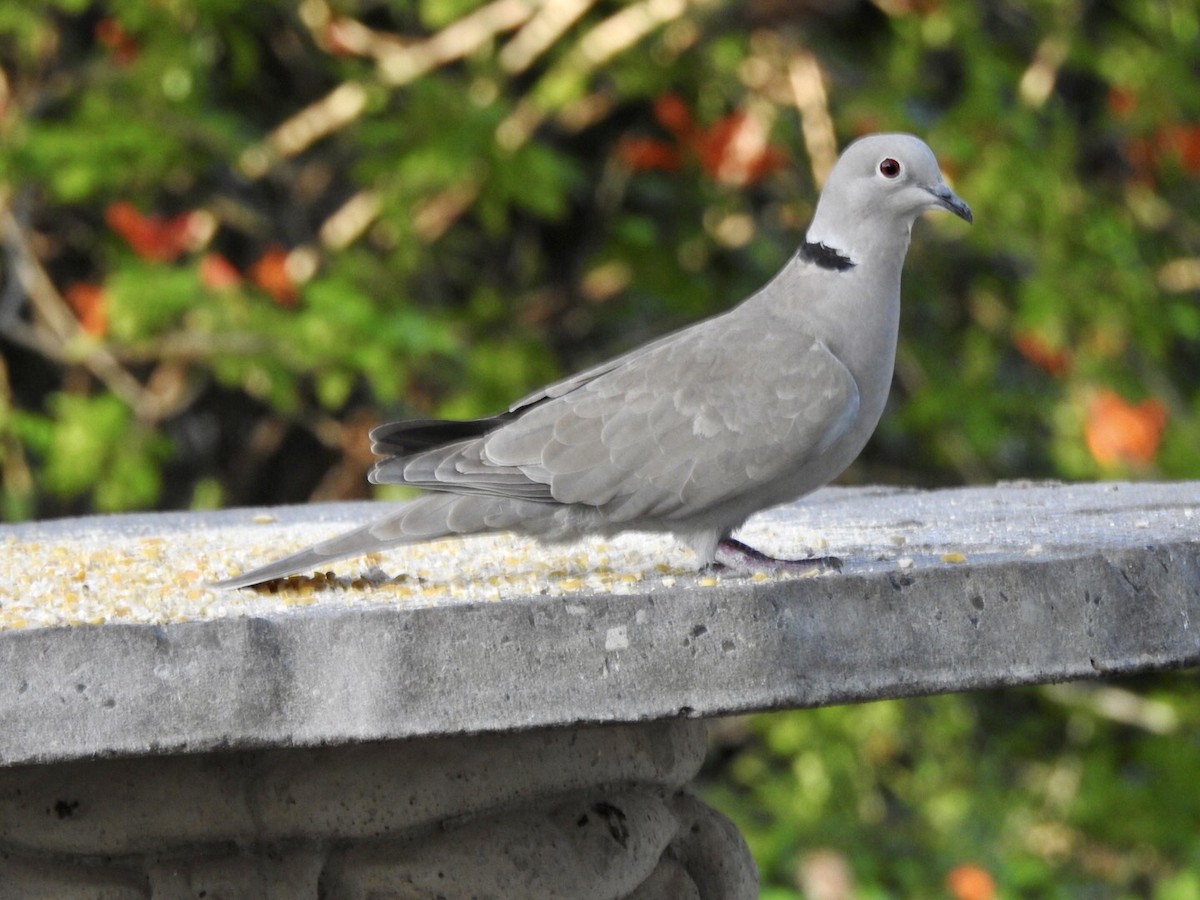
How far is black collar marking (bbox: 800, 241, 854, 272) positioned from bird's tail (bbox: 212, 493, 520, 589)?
62cm

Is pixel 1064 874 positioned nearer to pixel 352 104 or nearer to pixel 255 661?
pixel 352 104

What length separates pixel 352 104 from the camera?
548cm

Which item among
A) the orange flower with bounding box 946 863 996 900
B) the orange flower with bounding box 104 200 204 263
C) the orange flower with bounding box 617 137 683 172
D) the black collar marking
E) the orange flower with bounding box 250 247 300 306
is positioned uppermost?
the black collar marking

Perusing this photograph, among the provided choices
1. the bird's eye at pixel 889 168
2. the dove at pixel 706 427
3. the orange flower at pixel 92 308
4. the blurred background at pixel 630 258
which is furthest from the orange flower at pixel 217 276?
the bird's eye at pixel 889 168

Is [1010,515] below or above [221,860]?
above

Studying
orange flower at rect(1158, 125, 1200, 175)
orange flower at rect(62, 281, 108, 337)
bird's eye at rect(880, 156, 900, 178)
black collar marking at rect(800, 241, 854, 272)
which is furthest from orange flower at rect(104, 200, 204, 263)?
orange flower at rect(1158, 125, 1200, 175)

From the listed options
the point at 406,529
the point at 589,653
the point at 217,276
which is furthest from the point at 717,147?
the point at 589,653

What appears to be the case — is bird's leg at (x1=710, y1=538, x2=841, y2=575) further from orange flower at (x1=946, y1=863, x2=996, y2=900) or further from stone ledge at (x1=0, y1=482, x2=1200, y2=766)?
orange flower at (x1=946, y1=863, x2=996, y2=900)

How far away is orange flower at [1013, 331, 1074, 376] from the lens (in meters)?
5.52

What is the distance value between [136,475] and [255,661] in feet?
11.2

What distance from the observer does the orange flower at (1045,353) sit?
5516 mm

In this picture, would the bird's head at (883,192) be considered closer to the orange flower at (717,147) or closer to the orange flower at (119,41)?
the orange flower at (717,147)

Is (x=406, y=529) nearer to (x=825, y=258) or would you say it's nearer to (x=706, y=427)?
(x=706, y=427)

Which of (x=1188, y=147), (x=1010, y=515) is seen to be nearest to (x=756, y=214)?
(x=1188, y=147)
